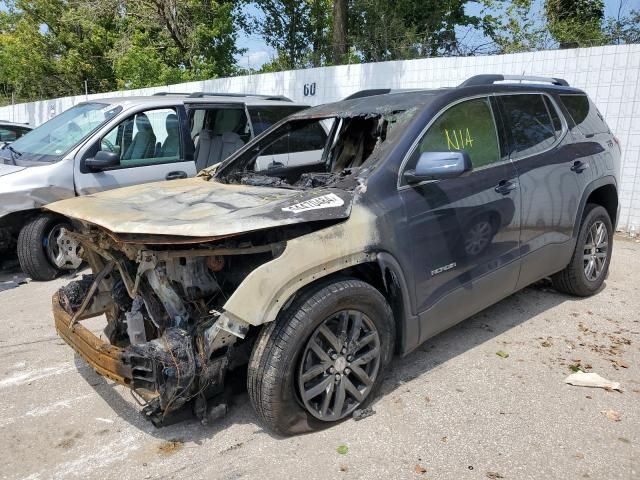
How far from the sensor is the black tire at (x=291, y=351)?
2719 millimetres

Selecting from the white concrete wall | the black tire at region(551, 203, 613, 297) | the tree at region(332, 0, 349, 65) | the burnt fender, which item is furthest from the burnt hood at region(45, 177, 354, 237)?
the tree at region(332, 0, 349, 65)

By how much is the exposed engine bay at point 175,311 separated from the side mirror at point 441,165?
83cm

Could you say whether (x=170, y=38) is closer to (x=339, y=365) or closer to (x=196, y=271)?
(x=196, y=271)

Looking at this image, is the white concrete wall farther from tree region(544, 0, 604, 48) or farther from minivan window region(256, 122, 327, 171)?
tree region(544, 0, 604, 48)

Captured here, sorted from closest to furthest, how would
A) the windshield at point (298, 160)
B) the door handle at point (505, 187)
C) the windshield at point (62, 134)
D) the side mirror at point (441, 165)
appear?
the side mirror at point (441, 165) < the door handle at point (505, 187) < the windshield at point (298, 160) < the windshield at point (62, 134)

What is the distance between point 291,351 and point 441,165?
1.37m

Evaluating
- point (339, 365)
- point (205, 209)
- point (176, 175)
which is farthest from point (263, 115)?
point (339, 365)

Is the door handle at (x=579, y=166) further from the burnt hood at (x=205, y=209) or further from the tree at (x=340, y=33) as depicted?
the tree at (x=340, y=33)

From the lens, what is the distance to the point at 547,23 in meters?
13.4

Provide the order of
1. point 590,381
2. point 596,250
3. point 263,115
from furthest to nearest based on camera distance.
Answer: point 263,115, point 596,250, point 590,381

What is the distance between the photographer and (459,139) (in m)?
3.60

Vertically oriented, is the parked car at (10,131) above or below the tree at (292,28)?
below

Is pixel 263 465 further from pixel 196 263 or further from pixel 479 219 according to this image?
pixel 479 219

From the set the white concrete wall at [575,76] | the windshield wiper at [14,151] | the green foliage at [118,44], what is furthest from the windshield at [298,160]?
the green foliage at [118,44]
